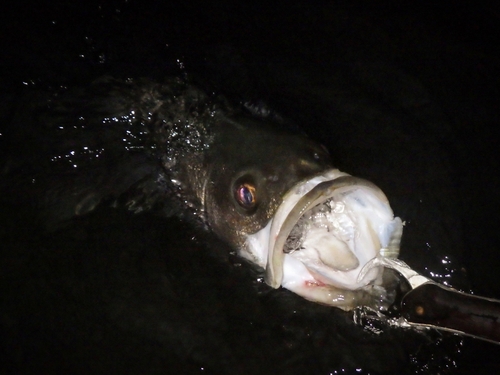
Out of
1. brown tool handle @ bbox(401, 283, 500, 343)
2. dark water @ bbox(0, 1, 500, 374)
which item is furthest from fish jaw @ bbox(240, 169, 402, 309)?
dark water @ bbox(0, 1, 500, 374)

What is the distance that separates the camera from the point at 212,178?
2762 mm

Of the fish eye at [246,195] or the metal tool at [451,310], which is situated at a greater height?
the fish eye at [246,195]

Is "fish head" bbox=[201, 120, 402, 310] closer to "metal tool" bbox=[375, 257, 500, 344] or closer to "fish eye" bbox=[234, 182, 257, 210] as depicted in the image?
"fish eye" bbox=[234, 182, 257, 210]

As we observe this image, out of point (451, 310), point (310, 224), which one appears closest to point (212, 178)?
point (310, 224)

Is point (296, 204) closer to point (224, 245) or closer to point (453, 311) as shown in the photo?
point (453, 311)

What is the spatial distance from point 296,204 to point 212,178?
80cm

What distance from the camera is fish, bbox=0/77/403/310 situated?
7.43 feet

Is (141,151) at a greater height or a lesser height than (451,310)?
greater

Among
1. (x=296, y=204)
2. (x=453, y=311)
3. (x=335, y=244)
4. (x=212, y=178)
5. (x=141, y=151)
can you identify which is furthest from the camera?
(x=141, y=151)

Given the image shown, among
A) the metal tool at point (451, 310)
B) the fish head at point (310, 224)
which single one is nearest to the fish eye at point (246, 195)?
the fish head at point (310, 224)

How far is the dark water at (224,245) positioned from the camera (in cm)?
252

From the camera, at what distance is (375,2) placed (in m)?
4.30

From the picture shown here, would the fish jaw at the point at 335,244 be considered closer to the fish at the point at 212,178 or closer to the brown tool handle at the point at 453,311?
the fish at the point at 212,178

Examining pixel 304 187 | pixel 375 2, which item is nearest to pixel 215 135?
pixel 304 187
